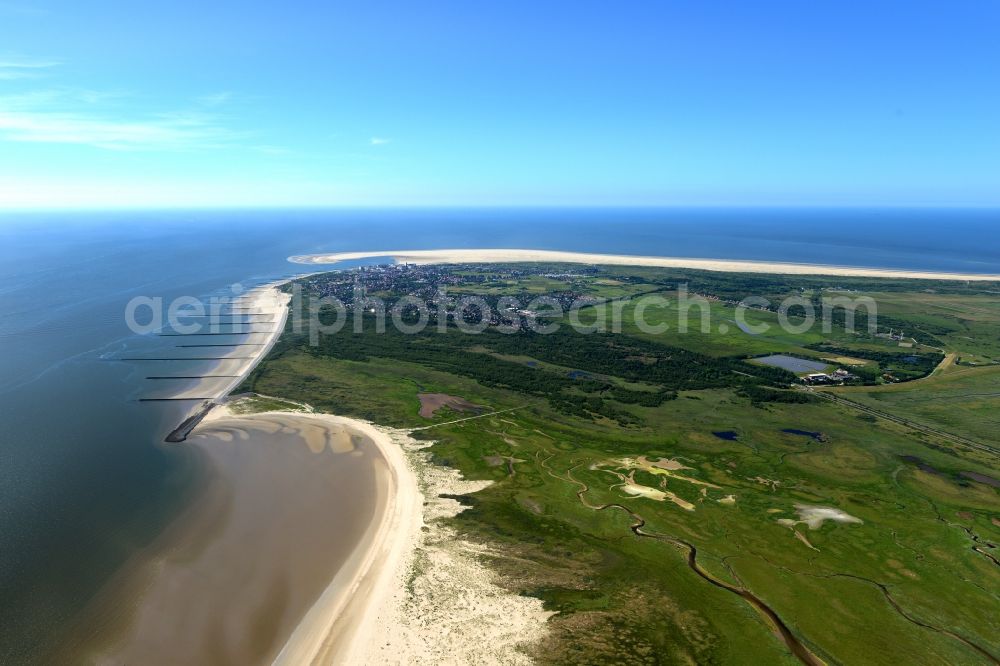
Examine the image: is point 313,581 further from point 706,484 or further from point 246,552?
point 706,484

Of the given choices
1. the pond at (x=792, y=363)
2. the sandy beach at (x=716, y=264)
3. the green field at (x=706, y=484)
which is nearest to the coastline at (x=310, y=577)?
the green field at (x=706, y=484)

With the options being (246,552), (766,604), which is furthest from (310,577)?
(766,604)

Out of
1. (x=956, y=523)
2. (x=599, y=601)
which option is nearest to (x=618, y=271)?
(x=956, y=523)

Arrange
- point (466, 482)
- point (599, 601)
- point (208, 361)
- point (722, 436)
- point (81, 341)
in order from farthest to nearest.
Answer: point (81, 341), point (208, 361), point (722, 436), point (466, 482), point (599, 601)

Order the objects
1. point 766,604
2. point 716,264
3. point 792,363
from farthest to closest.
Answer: point 716,264 < point 792,363 < point 766,604

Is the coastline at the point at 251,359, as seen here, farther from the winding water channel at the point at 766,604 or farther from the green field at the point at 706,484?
the winding water channel at the point at 766,604

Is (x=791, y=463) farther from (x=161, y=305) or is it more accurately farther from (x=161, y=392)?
(x=161, y=305)

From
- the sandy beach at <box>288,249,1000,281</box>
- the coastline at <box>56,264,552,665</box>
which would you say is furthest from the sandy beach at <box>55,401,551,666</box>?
the sandy beach at <box>288,249,1000,281</box>

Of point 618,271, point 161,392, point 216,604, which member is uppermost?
point 618,271

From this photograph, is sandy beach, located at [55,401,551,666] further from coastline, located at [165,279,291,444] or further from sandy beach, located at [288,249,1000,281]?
sandy beach, located at [288,249,1000,281]
